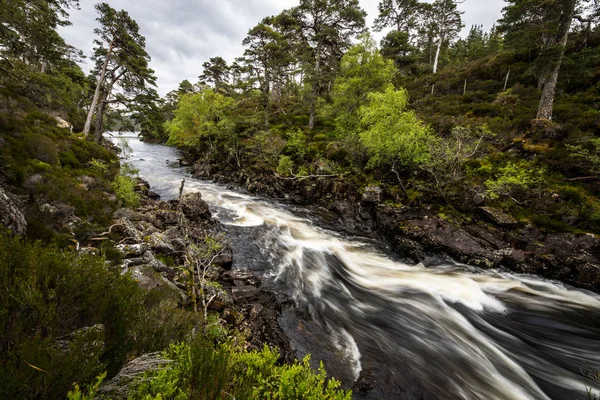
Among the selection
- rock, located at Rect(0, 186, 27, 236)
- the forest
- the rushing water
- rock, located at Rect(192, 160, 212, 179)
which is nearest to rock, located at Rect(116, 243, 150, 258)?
the forest

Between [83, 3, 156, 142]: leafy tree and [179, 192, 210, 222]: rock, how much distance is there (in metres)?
11.1

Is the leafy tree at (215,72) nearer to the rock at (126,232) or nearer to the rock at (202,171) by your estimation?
the rock at (202,171)

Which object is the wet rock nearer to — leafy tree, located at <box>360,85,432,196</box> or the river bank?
the river bank

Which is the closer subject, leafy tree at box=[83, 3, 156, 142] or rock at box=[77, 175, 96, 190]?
rock at box=[77, 175, 96, 190]

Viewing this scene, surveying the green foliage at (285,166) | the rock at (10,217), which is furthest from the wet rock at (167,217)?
the green foliage at (285,166)

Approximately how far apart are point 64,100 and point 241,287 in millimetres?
12443

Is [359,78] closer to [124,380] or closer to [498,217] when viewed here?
[498,217]

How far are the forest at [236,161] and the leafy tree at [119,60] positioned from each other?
13cm

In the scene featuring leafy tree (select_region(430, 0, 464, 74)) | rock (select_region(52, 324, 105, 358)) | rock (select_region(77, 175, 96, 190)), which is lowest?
rock (select_region(52, 324, 105, 358))

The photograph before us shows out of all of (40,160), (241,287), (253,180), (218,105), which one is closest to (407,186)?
(241,287)

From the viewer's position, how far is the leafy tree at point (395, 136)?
1503cm

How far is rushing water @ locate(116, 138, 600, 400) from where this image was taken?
→ 635 cm

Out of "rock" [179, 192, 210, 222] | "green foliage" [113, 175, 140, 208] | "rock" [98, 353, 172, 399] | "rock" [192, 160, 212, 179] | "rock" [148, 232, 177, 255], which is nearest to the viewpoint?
"rock" [98, 353, 172, 399]

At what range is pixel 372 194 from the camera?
1616 cm
